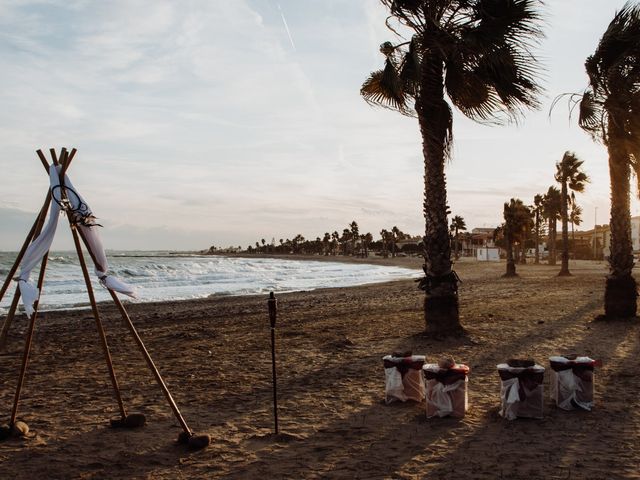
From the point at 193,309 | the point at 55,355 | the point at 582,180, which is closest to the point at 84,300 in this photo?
the point at 193,309

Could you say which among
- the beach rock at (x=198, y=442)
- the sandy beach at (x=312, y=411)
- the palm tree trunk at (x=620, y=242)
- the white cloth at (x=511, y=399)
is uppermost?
the palm tree trunk at (x=620, y=242)

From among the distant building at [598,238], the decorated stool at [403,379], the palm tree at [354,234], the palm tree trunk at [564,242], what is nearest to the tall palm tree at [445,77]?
the decorated stool at [403,379]

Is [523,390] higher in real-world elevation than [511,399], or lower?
higher

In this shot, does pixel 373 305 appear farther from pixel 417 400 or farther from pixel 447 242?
pixel 417 400

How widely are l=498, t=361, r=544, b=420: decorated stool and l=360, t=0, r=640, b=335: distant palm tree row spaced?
4.89 m

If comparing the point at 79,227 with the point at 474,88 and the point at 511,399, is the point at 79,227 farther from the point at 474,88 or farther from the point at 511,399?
the point at 474,88

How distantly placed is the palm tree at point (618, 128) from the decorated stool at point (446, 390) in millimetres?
8746

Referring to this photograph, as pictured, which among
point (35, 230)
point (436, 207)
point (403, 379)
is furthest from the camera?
point (436, 207)

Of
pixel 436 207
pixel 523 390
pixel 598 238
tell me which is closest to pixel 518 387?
pixel 523 390

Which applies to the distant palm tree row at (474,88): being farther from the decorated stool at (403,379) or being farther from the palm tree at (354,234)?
the palm tree at (354,234)

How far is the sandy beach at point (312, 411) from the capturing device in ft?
16.0

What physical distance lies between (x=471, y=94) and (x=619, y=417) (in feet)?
24.7

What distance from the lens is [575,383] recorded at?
632 cm

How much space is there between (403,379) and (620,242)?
887 cm
